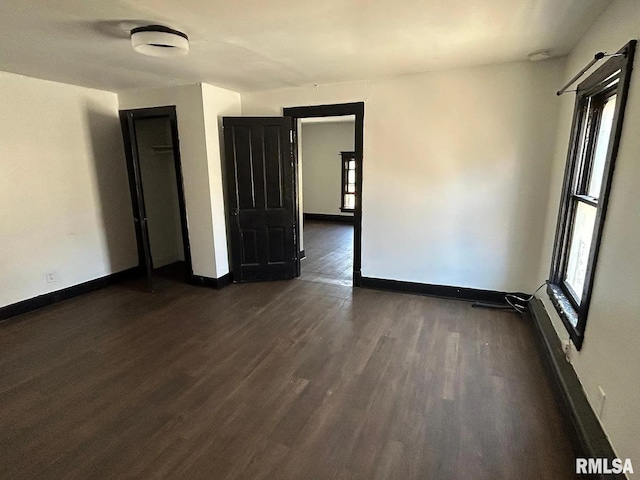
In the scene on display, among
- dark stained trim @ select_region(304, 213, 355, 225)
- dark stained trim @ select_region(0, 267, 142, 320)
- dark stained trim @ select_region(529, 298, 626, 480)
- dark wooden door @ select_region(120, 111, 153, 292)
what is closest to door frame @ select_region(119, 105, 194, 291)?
dark wooden door @ select_region(120, 111, 153, 292)

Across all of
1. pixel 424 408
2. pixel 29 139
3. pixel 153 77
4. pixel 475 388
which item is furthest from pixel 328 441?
pixel 29 139

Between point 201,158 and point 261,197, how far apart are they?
2.69 feet

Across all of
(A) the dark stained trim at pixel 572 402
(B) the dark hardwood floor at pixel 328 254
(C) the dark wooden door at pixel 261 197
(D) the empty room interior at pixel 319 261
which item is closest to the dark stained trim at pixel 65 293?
(D) the empty room interior at pixel 319 261

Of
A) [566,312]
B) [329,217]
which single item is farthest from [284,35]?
[329,217]

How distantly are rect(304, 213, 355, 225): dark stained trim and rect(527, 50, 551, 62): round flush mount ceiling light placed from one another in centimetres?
602

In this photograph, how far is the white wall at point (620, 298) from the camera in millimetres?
1429

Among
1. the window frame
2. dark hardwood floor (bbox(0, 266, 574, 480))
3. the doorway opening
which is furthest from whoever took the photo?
the window frame

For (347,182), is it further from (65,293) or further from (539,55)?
(65,293)

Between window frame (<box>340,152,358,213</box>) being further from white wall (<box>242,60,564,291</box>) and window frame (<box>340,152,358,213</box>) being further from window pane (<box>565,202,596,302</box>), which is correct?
window pane (<box>565,202,596,302</box>)

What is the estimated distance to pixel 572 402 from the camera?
6.19 feet

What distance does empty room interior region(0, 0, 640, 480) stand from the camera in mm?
1781

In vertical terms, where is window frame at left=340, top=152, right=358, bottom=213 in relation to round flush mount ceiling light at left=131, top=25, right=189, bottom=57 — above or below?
below

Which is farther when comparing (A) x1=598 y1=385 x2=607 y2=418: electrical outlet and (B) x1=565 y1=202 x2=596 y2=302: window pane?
(B) x1=565 y1=202 x2=596 y2=302: window pane

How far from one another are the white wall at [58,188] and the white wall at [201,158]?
0.56 m
